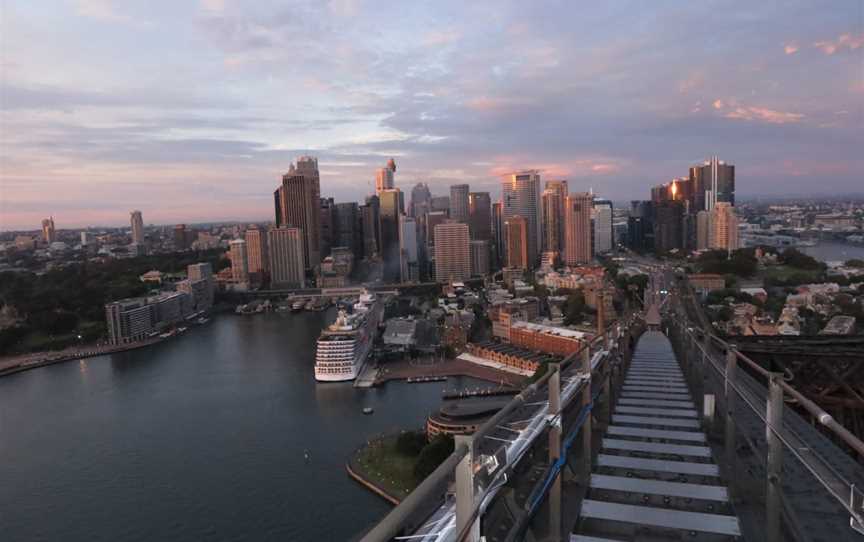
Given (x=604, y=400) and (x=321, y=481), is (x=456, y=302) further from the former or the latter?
(x=604, y=400)

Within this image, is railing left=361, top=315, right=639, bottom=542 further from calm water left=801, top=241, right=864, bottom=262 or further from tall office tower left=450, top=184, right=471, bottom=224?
tall office tower left=450, top=184, right=471, bottom=224

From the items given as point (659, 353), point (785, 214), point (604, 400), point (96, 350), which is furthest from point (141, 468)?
point (785, 214)

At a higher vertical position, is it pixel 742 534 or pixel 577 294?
pixel 742 534

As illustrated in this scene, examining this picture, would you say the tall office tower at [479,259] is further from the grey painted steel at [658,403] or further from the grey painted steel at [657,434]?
the grey painted steel at [657,434]

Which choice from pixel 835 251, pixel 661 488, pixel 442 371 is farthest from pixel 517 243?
pixel 661 488

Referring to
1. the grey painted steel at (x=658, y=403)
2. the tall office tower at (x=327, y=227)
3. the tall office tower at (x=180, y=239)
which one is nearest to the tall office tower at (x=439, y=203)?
the tall office tower at (x=327, y=227)
